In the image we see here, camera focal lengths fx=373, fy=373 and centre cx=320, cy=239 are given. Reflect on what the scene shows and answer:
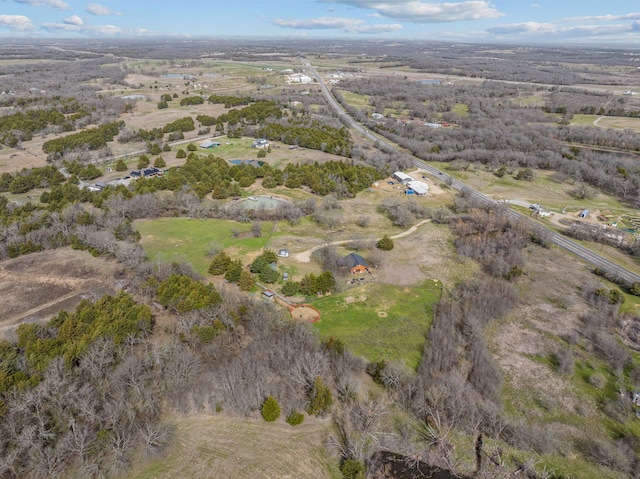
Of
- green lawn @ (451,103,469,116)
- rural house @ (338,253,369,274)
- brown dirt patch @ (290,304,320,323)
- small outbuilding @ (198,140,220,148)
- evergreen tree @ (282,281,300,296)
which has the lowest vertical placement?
brown dirt patch @ (290,304,320,323)

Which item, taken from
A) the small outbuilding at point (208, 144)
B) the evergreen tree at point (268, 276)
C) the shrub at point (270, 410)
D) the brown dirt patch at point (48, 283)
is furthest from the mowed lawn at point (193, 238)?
the small outbuilding at point (208, 144)

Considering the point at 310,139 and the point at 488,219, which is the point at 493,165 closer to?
the point at 488,219

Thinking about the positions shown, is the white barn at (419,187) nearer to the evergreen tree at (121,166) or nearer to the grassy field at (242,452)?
the grassy field at (242,452)

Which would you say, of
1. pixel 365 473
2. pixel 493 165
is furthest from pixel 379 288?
pixel 493 165

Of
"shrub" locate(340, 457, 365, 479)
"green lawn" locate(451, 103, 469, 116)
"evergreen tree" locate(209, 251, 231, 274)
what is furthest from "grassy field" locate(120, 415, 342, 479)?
"green lawn" locate(451, 103, 469, 116)

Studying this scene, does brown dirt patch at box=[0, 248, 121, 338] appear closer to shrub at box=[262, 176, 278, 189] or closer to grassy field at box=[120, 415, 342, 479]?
grassy field at box=[120, 415, 342, 479]

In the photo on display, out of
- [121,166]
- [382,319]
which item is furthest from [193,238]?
[121,166]
